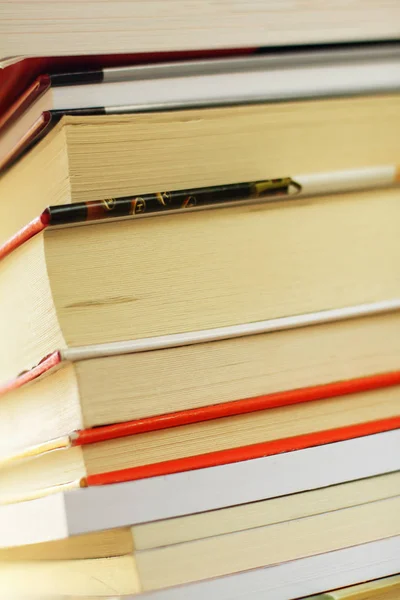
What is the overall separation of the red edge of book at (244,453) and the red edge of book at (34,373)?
0.06 metres

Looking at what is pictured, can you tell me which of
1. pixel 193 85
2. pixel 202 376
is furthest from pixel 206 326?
pixel 193 85

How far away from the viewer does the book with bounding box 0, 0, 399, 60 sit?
0.34 meters

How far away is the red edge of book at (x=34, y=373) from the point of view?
0.34 meters

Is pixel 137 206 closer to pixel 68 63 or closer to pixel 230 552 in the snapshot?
pixel 68 63

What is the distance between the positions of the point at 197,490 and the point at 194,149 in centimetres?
20

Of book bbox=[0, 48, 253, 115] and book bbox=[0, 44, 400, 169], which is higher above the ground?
book bbox=[0, 48, 253, 115]

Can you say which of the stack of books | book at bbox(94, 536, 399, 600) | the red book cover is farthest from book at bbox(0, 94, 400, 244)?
book at bbox(94, 536, 399, 600)

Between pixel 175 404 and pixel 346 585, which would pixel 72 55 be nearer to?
pixel 175 404

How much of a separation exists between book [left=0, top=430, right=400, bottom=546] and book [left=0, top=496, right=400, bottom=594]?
0.06 ft

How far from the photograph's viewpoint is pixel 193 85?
0.38 m

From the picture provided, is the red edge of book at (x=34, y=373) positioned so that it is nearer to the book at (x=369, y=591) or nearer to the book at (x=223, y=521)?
the book at (x=223, y=521)

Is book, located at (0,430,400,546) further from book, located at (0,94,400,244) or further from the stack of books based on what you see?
book, located at (0,94,400,244)

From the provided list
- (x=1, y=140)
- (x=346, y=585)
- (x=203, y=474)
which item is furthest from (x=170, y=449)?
(x=1, y=140)

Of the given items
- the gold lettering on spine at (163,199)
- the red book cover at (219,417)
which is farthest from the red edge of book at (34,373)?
the gold lettering on spine at (163,199)
